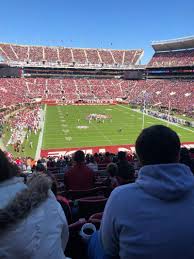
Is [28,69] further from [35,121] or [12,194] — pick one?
[12,194]

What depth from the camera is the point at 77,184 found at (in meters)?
6.36

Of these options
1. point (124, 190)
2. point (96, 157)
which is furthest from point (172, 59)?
point (124, 190)

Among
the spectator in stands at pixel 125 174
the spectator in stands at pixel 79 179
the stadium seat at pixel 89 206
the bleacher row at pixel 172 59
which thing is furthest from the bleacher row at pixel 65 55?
the stadium seat at pixel 89 206

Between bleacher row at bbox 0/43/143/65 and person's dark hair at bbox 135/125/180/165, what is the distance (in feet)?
304

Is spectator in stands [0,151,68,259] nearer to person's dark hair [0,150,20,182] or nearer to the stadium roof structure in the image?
person's dark hair [0,150,20,182]

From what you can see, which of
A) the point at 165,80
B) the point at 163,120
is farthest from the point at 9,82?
the point at 163,120

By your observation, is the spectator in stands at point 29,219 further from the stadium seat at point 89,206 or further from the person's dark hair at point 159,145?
the stadium seat at point 89,206

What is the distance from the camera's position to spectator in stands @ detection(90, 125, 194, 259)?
2145 millimetres

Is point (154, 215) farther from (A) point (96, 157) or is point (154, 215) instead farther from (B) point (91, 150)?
(B) point (91, 150)

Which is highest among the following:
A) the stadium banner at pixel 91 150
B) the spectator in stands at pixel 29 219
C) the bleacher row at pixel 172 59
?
the bleacher row at pixel 172 59

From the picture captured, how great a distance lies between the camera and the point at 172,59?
287 ft

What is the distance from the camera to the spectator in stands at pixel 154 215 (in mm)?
2145

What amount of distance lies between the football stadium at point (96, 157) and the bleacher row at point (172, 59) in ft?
1.28

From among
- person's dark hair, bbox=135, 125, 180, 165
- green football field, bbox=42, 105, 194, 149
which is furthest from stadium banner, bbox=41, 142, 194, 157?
person's dark hair, bbox=135, 125, 180, 165
